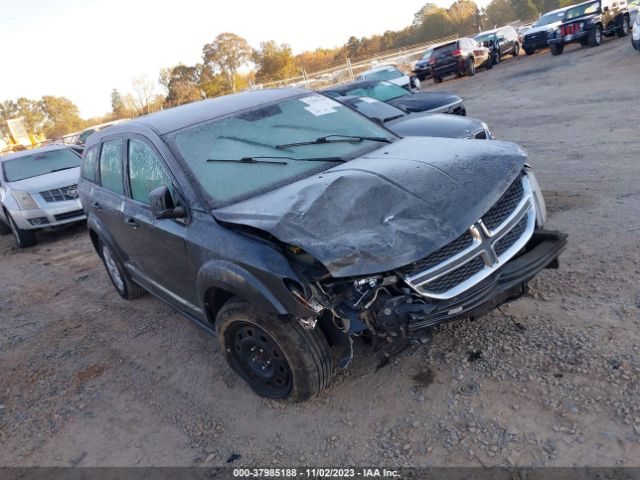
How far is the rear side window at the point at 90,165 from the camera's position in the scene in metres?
5.15

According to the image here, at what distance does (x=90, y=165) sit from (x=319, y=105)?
253cm

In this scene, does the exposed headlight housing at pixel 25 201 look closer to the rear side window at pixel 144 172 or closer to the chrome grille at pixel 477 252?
the rear side window at pixel 144 172

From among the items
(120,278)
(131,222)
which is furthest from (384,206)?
(120,278)

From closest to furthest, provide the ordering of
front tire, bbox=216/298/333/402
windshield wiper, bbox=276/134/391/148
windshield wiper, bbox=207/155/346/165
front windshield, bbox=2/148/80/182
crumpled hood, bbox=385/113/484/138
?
front tire, bbox=216/298/333/402, windshield wiper, bbox=207/155/346/165, windshield wiper, bbox=276/134/391/148, crumpled hood, bbox=385/113/484/138, front windshield, bbox=2/148/80/182

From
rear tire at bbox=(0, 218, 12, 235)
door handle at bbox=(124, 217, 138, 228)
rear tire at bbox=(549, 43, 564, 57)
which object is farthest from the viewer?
rear tire at bbox=(549, 43, 564, 57)

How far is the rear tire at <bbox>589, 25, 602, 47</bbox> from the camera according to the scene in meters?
20.2

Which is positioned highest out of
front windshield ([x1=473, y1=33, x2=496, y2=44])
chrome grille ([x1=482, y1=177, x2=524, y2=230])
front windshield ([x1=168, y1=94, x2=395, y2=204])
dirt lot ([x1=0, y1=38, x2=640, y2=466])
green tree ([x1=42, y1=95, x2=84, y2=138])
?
green tree ([x1=42, y1=95, x2=84, y2=138])

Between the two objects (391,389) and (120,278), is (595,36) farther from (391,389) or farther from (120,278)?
(391,389)

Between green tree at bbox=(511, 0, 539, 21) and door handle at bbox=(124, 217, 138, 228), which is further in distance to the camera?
green tree at bbox=(511, 0, 539, 21)

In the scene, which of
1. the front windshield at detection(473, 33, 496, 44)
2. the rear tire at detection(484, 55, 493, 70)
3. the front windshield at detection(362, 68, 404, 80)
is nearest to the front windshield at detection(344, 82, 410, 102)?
the front windshield at detection(362, 68, 404, 80)

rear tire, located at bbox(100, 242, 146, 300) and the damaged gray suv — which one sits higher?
the damaged gray suv

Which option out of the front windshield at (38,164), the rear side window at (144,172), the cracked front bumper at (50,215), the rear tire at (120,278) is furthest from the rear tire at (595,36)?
the rear side window at (144,172)

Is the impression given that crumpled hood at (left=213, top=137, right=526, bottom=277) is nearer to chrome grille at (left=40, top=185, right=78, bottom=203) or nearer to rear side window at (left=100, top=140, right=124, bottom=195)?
rear side window at (left=100, top=140, right=124, bottom=195)

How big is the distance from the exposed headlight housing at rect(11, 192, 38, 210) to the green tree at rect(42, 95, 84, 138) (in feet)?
252
